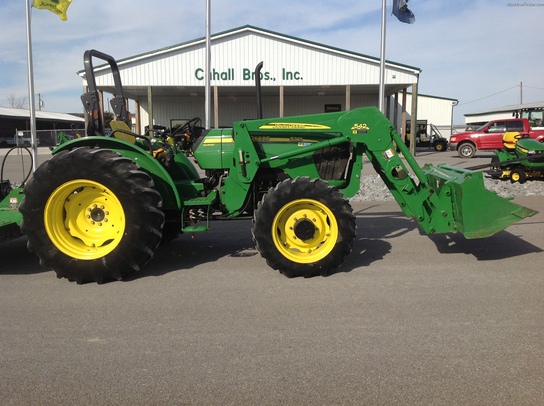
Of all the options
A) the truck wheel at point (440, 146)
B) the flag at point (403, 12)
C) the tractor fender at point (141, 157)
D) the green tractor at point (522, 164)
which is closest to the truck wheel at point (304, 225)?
the tractor fender at point (141, 157)

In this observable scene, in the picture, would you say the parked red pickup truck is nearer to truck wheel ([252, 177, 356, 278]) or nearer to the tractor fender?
truck wheel ([252, 177, 356, 278])

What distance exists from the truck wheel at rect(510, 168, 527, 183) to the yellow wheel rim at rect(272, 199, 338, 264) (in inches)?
329

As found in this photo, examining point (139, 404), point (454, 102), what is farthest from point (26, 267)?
point (454, 102)

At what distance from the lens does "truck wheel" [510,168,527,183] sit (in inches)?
439

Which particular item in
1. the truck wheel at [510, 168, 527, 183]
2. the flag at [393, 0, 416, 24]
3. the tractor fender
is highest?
the flag at [393, 0, 416, 24]

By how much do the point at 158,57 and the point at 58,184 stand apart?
20.9m

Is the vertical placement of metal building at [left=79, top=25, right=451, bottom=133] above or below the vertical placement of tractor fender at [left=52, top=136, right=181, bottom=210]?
above

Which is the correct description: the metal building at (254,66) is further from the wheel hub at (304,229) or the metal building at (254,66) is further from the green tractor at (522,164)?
the wheel hub at (304,229)

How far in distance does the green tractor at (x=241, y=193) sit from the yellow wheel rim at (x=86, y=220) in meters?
0.01

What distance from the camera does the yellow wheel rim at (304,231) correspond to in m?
4.77

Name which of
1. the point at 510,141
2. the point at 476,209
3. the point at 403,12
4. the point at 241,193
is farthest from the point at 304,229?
the point at 403,12

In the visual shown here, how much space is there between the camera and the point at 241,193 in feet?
17.0

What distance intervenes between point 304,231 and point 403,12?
39.1 feet

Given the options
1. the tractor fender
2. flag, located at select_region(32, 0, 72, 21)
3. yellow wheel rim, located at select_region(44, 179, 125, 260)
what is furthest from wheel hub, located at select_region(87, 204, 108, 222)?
flag, located at select_region(32, 0, 72, 21)
